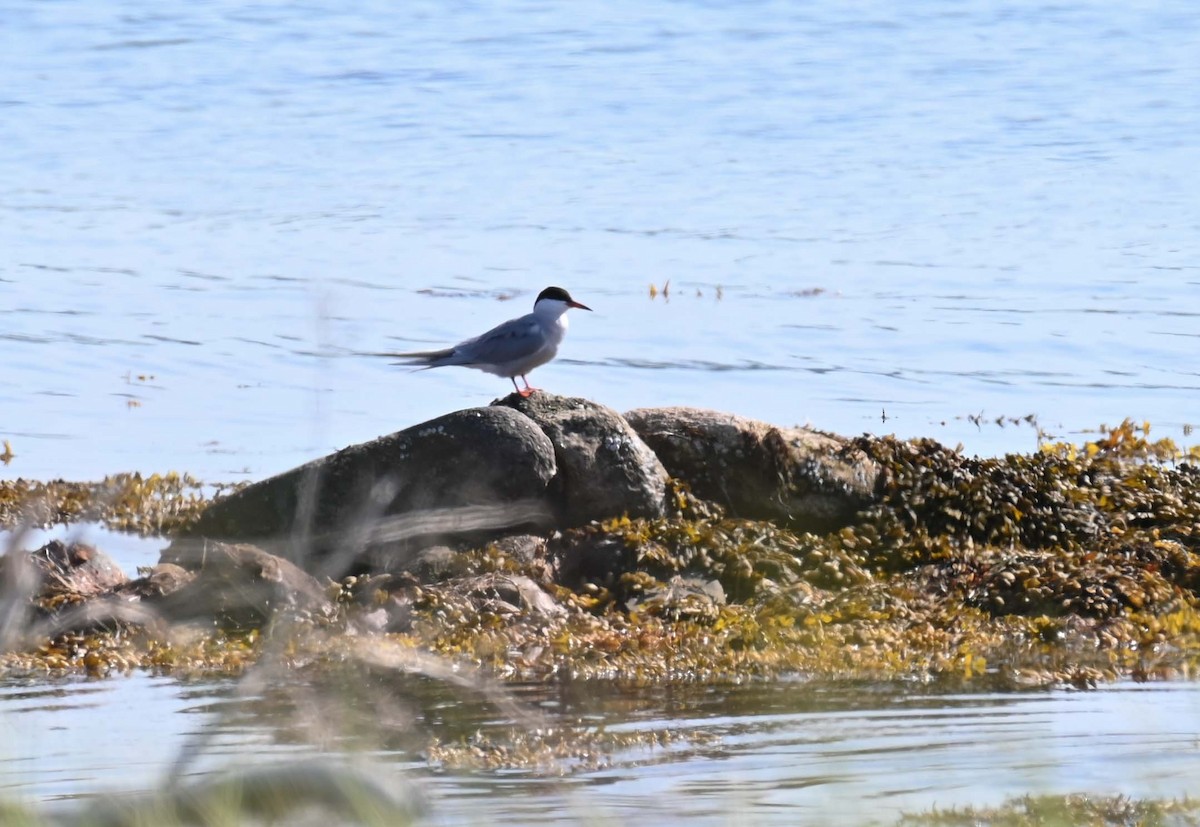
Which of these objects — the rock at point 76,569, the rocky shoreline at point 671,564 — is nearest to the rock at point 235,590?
the rocky shoreline at point 671,564

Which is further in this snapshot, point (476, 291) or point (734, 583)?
point (476, 291)

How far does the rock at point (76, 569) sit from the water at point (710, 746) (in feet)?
3.54

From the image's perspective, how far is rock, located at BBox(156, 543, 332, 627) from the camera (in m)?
8.04

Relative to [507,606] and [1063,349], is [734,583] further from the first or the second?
[1063,349]

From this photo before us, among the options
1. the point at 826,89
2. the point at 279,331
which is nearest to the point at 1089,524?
the point at 279,331

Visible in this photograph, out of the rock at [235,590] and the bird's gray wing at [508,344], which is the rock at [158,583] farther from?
the bird's gray wing at [508,344]

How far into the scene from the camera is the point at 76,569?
8.40 meters

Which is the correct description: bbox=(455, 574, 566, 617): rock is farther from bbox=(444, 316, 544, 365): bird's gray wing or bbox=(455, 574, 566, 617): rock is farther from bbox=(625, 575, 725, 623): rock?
bbox=(444, 316, 544, 365): bird's gray wing

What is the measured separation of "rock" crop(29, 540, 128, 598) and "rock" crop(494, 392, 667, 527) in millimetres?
2169

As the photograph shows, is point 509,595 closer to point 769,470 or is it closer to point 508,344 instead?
point 769,470

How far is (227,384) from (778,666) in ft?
28.2

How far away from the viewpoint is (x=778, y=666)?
296 inches

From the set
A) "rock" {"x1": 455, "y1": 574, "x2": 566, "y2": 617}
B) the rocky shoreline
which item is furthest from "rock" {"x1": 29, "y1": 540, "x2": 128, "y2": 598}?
"rock" {"x1": 455, "y1": 574, "x2": 566, "y2": 617}

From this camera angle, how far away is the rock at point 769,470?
9.29 meters
